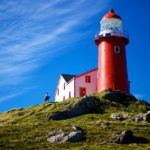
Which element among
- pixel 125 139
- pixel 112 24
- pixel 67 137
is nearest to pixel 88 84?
pixel 112 24

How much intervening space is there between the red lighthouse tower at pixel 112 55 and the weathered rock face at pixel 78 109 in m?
7.99

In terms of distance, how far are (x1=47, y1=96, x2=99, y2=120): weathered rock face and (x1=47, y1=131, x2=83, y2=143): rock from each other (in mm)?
10792

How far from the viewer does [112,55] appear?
4338 centimetres

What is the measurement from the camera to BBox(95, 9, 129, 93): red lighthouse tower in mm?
42625

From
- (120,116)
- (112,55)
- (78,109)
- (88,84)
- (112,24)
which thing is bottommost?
(120,116)

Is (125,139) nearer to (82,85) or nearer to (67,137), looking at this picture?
(67,137)

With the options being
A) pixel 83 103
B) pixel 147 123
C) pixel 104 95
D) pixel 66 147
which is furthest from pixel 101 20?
pixel 66 147

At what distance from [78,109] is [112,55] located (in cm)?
1453

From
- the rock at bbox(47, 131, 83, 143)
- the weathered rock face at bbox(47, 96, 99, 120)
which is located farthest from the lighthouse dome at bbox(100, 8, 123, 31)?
the rock at bbox(47, 131, 83, 143)

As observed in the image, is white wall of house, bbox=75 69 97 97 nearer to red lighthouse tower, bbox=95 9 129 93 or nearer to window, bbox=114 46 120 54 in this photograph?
red lighthouse tower, bbox=95 9 129 93

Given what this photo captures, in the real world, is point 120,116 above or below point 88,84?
below

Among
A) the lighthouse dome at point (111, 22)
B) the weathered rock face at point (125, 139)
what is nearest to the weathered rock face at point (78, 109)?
the weathered rock face at point (125, 139)

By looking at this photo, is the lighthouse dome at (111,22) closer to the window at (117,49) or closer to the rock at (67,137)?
the window at (117,49)

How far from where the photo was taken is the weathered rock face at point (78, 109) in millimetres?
30916
